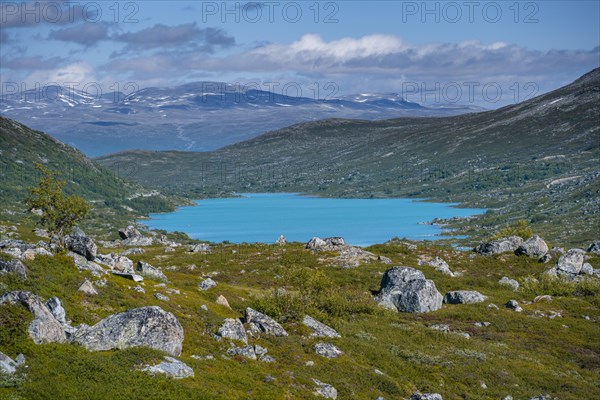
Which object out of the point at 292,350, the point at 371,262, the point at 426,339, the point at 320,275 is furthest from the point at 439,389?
the point at 371,262

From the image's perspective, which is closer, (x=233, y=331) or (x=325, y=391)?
(x=325, y=391)

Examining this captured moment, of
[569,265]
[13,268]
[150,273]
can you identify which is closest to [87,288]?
[13,268]

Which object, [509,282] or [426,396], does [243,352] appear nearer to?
[426,396]

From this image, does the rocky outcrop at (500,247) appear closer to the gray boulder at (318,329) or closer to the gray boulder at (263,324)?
the gray boulder at (318,329)

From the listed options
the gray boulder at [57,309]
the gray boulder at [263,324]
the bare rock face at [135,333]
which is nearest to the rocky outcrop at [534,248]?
the gray boulder at [263,324]

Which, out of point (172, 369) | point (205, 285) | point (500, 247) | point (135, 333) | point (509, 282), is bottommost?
point (509, 282)

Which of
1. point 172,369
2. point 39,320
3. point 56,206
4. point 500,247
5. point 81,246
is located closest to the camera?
point 172,369

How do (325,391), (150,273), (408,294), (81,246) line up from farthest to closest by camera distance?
(408,294), (150,273), (81,246), (325,391)
